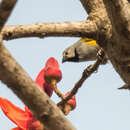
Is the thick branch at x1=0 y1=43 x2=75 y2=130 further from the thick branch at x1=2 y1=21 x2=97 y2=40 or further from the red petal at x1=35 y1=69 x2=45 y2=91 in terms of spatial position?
the red petal at x1=35 y1=69 x2=45 y2=91

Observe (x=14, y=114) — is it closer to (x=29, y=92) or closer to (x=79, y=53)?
(x=29, y=92)

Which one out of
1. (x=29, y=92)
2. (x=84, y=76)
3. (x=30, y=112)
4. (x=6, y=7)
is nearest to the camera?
(x=6, y=7)

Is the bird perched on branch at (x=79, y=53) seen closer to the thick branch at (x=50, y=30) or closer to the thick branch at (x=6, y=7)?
the thick branch at (x=50, y=30)

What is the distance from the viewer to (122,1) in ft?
6.75

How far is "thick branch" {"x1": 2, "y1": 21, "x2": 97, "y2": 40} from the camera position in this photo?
2.00m

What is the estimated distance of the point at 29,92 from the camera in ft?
4.43

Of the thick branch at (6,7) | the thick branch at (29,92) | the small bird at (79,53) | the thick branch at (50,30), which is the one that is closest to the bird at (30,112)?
the thick branch at (50,30)

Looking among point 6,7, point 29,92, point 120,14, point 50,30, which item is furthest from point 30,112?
point 6,7

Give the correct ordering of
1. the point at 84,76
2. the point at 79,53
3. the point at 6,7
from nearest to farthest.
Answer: the point at 6,7
the point at 84,76
the point at 79,53

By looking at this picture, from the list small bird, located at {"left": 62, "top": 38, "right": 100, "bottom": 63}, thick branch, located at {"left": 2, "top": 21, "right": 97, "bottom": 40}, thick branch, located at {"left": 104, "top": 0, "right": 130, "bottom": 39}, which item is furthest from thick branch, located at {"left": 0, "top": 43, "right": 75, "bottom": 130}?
small bird, located at {"left": 62, "top": 38, "right": 100, "bottom": 63}

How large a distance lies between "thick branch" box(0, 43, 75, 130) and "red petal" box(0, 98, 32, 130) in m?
0.70

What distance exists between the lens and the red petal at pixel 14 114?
6.83 ft

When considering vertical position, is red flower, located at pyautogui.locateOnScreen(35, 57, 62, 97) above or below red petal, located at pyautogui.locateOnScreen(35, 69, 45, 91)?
below

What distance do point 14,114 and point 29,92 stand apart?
80 centimetres
